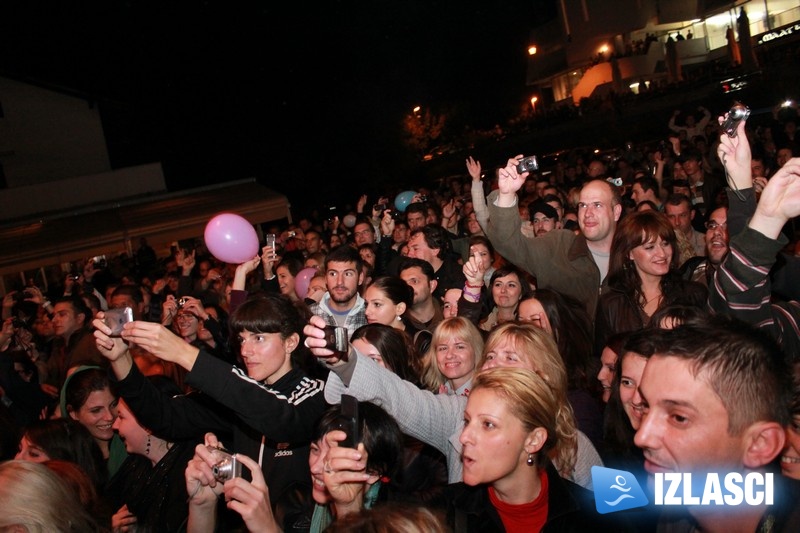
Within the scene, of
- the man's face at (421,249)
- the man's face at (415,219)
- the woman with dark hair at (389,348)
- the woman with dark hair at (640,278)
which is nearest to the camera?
the woman with dark hair at (389,348)

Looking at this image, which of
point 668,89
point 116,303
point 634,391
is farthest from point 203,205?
point 634,391

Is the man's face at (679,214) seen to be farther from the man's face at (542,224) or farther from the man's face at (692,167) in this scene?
the man's face at (692,167)

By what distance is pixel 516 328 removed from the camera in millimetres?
3270

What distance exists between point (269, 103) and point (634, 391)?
33.7m

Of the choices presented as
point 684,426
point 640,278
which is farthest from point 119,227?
point 684,426

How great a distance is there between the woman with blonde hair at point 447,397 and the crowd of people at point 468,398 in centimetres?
1

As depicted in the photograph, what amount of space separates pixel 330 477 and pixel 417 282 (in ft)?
10.2

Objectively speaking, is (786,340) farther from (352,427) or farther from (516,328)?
(352,427)

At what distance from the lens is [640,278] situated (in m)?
4.07

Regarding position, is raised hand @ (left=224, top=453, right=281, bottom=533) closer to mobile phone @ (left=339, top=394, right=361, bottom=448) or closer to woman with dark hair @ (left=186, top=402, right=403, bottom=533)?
woman with dark hair @ (left=186, top=402, right=403, bottom=533)

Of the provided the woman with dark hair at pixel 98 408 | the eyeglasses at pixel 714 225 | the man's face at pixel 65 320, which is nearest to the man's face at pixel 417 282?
the eyeglasses at pixel 714 225

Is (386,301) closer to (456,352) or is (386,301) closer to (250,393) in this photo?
(456,352)

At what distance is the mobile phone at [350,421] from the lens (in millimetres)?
2092

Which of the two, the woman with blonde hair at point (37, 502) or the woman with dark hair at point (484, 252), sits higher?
the woman with dark hair at point (484, 252)
